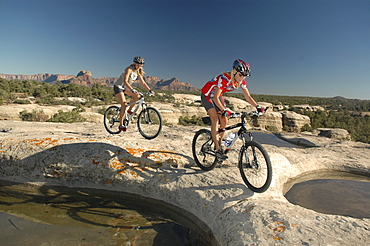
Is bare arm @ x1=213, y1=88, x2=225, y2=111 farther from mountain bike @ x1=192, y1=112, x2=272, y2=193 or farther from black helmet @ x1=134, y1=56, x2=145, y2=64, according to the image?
black helmet @ x1=134, y1=56, x2=145, y2=64

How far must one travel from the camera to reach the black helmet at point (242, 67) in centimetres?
401

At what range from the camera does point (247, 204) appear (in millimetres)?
3326

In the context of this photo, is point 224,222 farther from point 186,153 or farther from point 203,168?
point 186,153

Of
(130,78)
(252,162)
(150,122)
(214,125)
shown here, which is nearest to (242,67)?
(214,125)

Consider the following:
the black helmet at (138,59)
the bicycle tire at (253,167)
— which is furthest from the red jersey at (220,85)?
the black helmet at (138,59)

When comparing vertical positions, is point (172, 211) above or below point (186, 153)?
below

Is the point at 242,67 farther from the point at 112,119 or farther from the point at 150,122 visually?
the point at 112,119

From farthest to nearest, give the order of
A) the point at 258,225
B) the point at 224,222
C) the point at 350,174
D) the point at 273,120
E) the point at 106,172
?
the point at 273,120 → the point at 350,174 → the point at 106,172 → the point at 224,222 → the point at 258,225

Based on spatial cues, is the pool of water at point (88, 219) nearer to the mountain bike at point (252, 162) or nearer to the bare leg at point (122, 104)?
the mountain bike at point (252, 162)

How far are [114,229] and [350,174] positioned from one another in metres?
6.47

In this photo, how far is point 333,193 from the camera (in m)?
4.71

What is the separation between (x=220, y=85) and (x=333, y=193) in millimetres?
3543

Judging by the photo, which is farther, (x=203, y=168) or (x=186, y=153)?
(x=186, y=153)

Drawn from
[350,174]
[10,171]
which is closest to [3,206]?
[10,171]
